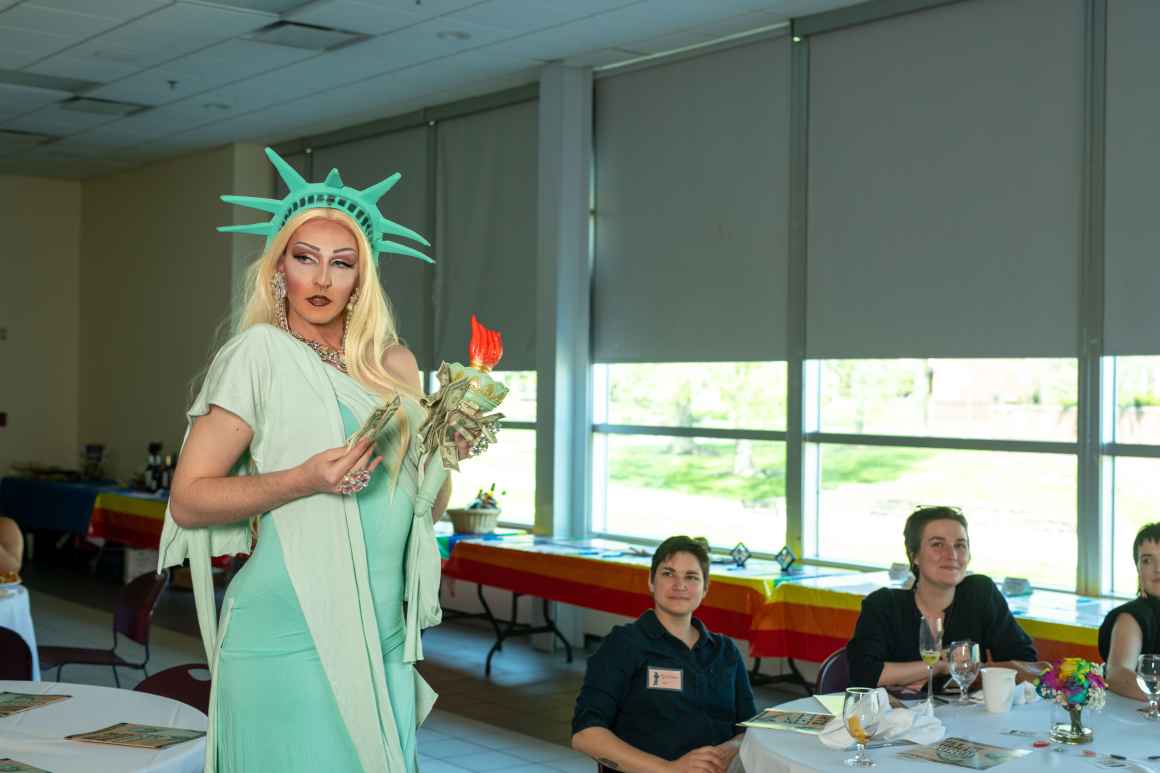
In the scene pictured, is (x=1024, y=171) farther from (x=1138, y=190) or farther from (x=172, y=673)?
(x=172, y=673)

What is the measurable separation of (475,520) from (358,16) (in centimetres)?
291

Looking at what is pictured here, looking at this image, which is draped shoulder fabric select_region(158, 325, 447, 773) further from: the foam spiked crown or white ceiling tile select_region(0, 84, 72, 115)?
white ceiling tile select_region(0, 84, 72, 115)

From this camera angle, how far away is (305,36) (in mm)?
7148

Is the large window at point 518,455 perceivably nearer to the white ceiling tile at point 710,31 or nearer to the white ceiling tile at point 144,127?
the white ceiling tile at point 710,31


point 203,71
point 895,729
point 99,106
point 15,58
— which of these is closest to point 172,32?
point 203,71

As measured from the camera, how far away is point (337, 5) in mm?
6496

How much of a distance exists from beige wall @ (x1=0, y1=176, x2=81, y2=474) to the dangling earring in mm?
11336

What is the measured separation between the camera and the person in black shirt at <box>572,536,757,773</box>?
310 cm

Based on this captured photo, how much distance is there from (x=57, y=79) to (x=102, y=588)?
395 cm

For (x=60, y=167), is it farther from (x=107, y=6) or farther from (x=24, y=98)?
(x=107, y=6)

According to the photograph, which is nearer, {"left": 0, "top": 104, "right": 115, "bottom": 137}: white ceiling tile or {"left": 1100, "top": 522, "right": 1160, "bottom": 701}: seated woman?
{"left": 1100, "top": 522, "right": 1160, "bottom": 701}: seated woman

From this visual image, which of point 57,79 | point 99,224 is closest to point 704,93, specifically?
point 57,79

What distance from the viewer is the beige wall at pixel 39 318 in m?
12.1

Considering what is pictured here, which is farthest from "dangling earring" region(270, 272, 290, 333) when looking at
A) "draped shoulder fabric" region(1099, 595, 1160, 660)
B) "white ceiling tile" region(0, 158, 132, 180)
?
"white ceiling tile" region(0, 158, 132, 180)
